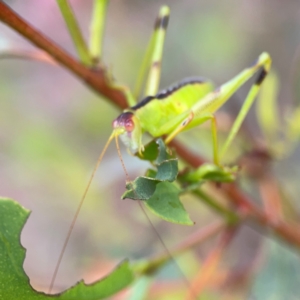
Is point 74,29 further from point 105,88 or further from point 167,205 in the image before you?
point 167,205

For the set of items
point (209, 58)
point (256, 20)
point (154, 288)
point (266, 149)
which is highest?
point (256, 20)

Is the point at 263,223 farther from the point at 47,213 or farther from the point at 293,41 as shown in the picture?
the point at 293,41

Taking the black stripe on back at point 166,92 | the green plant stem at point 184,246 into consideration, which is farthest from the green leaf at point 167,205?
the green plant stem at point 184,246

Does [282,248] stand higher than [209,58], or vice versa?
[209,58]

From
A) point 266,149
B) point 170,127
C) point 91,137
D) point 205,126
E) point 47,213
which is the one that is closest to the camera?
point 170,127

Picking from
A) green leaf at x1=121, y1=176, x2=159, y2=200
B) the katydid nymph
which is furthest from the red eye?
green leaf at x1=121, y1=176, x2=159, y2=200

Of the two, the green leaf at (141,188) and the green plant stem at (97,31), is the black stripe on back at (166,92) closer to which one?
the green plant stem at (97,31)

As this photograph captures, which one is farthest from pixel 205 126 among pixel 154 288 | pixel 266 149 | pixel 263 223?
pixel 154 288

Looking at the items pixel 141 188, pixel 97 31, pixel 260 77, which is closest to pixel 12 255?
pixel 141 188
